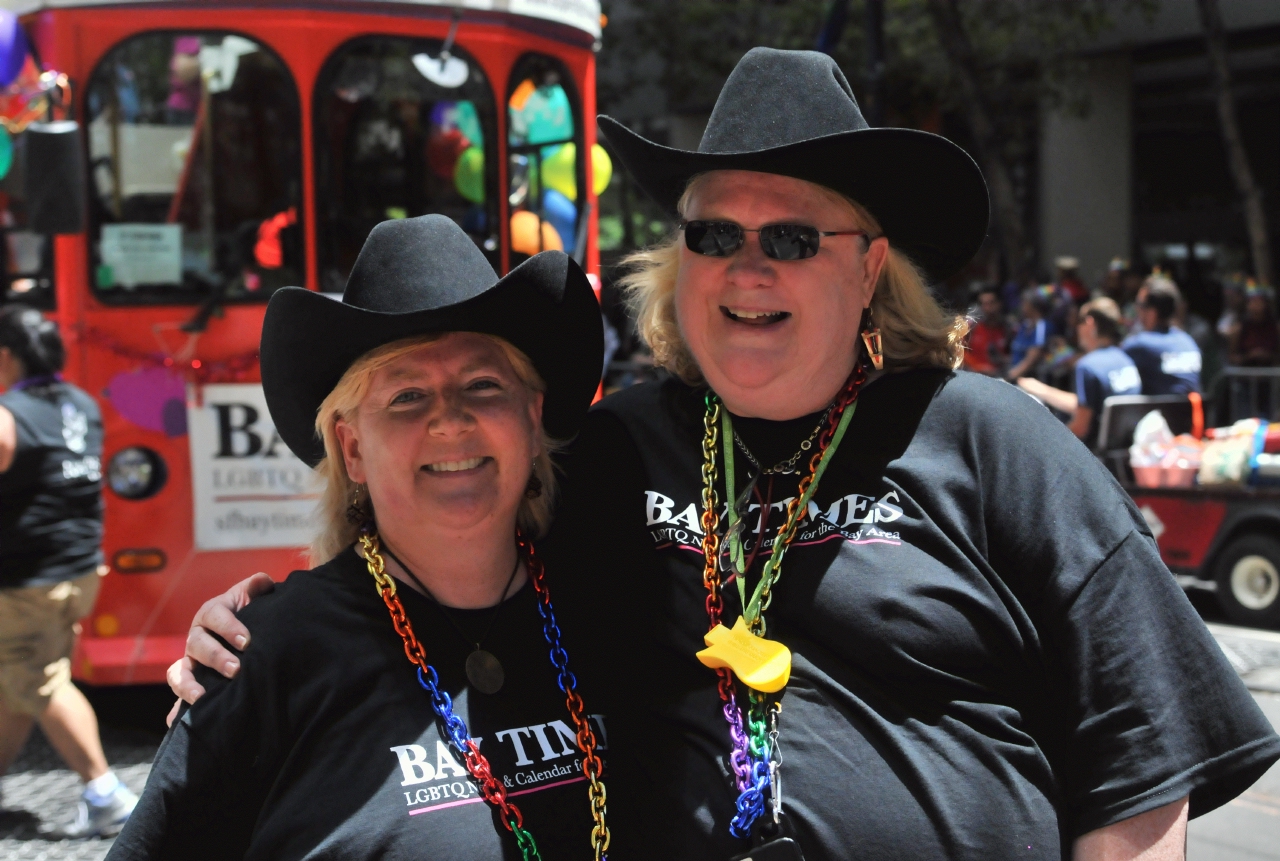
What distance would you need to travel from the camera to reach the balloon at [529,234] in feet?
18.8

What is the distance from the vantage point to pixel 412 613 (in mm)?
2061

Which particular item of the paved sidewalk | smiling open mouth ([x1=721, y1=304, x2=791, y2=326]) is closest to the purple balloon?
smiling open mouth ([x1=721, y1=304, x2=791, y2=326])

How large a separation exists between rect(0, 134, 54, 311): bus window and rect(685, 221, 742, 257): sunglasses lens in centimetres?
365

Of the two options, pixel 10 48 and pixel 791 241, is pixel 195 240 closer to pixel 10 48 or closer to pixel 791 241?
pixel 10 48

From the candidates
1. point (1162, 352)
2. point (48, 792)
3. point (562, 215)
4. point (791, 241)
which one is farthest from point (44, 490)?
point (1162, 352)

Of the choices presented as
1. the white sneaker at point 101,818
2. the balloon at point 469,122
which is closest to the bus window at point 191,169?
the balloon at point 469,122

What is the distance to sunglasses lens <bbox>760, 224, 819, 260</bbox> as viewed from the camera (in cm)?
207

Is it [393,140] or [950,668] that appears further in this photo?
[393,140]

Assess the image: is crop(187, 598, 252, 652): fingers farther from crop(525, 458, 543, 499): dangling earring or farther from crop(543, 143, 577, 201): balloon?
crop(543, 143, 577, 201): balloon

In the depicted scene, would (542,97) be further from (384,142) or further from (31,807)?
(31,807)

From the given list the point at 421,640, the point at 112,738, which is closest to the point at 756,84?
the point at 421,640

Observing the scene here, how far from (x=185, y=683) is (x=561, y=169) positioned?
434 cm

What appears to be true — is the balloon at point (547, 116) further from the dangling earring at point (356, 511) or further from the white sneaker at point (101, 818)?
the dangling earring at point (356, 511)

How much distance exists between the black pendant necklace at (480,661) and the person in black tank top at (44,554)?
3.08 meters
